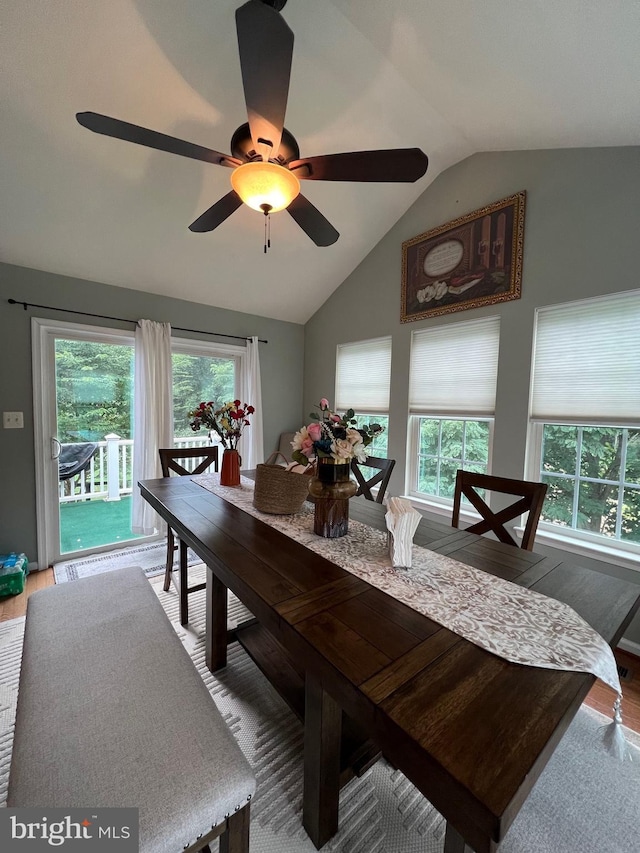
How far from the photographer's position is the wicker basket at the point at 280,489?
4.99 ft

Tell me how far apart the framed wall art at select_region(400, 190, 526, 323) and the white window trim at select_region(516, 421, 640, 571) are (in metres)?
1.00

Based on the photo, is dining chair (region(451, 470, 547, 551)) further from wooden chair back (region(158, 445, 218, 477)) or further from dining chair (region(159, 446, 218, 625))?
wooden chair back (region(158, 445, 218, 477))

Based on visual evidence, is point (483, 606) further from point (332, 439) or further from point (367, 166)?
point (367, 166)

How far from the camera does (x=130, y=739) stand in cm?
79

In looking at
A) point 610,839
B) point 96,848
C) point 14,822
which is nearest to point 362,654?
point 96,848

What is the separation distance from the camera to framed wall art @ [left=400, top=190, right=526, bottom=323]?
2262mm

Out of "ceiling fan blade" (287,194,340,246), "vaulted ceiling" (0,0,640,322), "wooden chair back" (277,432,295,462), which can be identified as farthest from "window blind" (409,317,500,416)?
"wooden chair back" (277,432,295,462)

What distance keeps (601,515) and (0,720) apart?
318cm

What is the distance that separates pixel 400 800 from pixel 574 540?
5.63 ft

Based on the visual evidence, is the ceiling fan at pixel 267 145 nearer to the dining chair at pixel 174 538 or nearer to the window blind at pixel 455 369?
the window blind at pixel 455 369

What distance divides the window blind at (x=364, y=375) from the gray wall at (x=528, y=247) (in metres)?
0.13

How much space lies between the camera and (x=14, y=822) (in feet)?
2.11

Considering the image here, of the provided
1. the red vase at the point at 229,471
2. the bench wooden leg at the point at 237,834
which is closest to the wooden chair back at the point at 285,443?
the red vase at the point at 229,471

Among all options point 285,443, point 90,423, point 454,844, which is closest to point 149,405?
point 90,423
